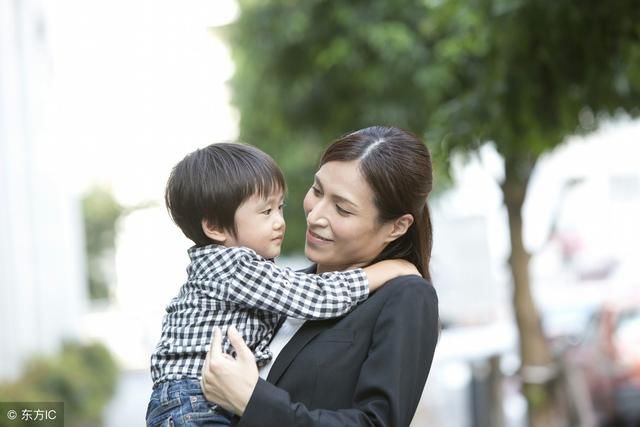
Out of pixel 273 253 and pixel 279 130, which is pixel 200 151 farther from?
pixel 279 130

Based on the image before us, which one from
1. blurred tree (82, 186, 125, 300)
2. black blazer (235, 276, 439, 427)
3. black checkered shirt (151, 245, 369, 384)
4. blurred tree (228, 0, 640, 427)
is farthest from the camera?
blurred tree (82, 186, 125, 300)

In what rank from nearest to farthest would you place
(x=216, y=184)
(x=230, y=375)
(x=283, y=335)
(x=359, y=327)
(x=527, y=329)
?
(x=230, y=375) < (x=359, y=327) < (x=216, y=184) < (x=283, y=335) < (x=527, y=329)

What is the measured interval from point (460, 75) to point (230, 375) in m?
6.34

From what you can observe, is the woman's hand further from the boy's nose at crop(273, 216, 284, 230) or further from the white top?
the boy's nose at crop(273, 216, 284, 230)

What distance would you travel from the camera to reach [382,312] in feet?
9.20

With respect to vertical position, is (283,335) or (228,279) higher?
(228,279)

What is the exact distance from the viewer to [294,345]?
289 cm

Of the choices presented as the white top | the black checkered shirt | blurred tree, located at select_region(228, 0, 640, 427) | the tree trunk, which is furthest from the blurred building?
the black checkered shirt

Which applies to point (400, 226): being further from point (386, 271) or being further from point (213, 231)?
point (213, 231)

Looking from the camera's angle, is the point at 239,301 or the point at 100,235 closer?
the point at 239,301

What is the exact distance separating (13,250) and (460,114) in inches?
269

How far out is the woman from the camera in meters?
2.68

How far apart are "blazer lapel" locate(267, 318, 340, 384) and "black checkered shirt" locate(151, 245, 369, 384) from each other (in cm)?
6

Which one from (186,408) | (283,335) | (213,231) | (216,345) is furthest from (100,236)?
(216,345)
